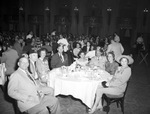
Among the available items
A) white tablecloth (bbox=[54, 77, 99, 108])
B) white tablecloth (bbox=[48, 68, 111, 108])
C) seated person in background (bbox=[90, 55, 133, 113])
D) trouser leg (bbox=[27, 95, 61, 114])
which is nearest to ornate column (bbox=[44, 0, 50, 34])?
white tablecloth (bbox=[48, 68, 111, 108])

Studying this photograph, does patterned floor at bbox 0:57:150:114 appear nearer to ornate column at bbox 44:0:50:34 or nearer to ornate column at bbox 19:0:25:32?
ornate column at bbox 44:0:50:34

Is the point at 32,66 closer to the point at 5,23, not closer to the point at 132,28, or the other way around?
the point at 132,28

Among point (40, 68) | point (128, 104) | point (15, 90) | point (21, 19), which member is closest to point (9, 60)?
point (40, 68)

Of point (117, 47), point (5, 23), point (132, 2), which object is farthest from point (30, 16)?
point (117, 47)

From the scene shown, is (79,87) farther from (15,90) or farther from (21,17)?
(21,17)

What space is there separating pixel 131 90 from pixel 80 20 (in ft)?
34.4

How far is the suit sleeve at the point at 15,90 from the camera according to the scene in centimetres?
226

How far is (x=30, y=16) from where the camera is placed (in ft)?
48.6

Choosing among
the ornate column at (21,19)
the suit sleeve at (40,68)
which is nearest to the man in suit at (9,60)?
the suit sleeve at (40,68)

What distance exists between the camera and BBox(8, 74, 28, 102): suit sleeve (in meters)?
2.26

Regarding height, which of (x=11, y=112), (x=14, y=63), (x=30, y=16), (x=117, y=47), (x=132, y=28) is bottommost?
(x=11, y=112)

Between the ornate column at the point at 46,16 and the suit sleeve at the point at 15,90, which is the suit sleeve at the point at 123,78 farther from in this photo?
the ornate column at the point at 46,16

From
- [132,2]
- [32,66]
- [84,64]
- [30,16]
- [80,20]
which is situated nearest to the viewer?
[32,66]

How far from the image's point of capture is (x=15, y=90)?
2.32 m
